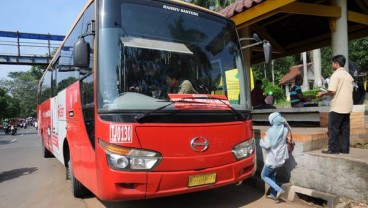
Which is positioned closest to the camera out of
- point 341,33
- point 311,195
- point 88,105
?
point 88,105

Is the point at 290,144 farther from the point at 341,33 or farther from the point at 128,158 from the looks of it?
the point at 341,33

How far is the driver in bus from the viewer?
4.64 metres

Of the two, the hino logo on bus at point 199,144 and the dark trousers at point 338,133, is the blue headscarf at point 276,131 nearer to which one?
the dark trousers at point 338,133

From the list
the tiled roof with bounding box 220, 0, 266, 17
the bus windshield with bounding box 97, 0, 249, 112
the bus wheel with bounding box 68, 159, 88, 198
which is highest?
the tiled roof with bounding box 220, 0, 266, 17

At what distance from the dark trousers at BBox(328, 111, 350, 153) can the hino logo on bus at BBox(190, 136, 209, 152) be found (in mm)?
2085

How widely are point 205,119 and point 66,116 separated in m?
2.93

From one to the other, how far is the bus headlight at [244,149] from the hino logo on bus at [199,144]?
535 millimetres

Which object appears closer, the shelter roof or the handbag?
the handbag

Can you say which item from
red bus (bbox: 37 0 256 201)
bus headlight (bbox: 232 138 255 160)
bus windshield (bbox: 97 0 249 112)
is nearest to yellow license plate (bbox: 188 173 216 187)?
red bus (bbox: 37 0 256 201)

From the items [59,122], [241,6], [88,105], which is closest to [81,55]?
[88,105]

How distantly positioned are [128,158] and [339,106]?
129 inches

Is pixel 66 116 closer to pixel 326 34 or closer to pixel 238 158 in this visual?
pixel 238 158

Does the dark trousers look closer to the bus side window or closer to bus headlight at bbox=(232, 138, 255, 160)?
bus headlight at bbox=(232, 138, 255, 160)

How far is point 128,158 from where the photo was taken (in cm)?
415
